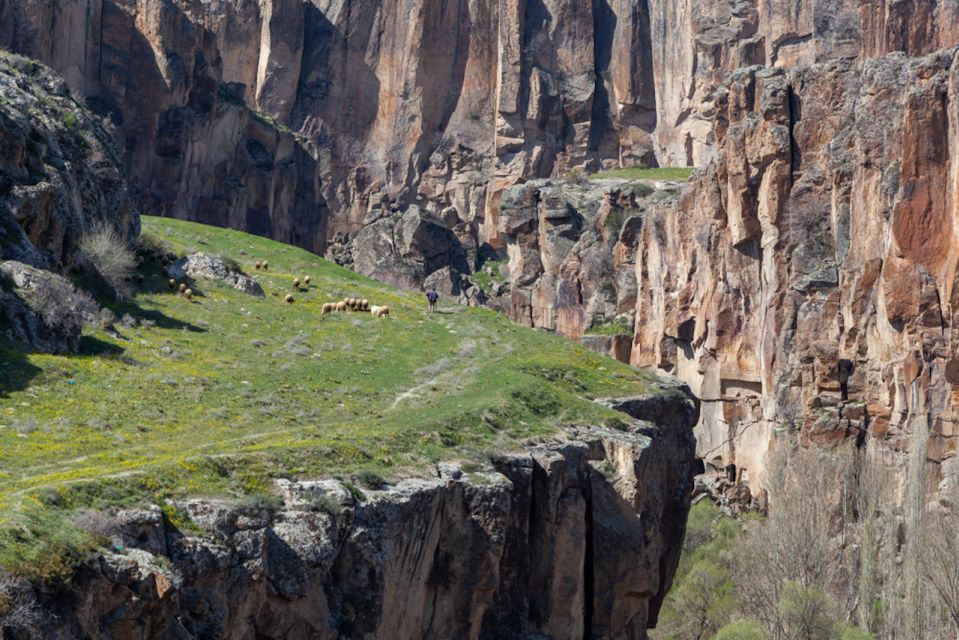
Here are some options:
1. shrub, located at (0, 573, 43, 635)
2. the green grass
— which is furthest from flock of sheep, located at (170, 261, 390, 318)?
the green grass

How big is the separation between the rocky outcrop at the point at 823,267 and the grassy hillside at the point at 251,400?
1928cm

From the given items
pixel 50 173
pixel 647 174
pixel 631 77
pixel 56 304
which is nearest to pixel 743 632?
pixel 56 304

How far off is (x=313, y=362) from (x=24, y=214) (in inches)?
318

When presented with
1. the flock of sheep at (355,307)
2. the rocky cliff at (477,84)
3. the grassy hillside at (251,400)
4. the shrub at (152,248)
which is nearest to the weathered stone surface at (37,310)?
the grassy hillside at (251,400)

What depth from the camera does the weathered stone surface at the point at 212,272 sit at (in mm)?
54188

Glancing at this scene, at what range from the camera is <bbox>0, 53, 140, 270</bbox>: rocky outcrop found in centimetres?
4112

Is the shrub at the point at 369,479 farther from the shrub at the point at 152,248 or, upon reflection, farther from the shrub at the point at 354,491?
the shrub at the point at 152,248

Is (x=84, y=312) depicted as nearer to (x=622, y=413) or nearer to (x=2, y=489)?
(x=622, y=413)

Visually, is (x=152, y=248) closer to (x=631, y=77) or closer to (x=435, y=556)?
(x=435, y=556)

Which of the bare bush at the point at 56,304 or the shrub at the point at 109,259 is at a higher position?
the shrub at the point at 109,259

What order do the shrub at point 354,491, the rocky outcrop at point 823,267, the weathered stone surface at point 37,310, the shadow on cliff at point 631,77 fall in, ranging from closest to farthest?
the shrub at point 354,491 < the weathered stone surface at point 37,310 < the rocky outcrop at point 823,267 < the shadow on cliff at point 631,77

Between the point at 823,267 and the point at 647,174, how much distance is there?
4632 cm

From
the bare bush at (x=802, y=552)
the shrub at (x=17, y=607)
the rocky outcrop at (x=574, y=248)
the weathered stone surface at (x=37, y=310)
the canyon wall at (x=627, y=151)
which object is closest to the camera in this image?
the shrub at (x=17, y=607)

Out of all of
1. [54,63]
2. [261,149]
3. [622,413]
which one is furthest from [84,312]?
[261,149]
